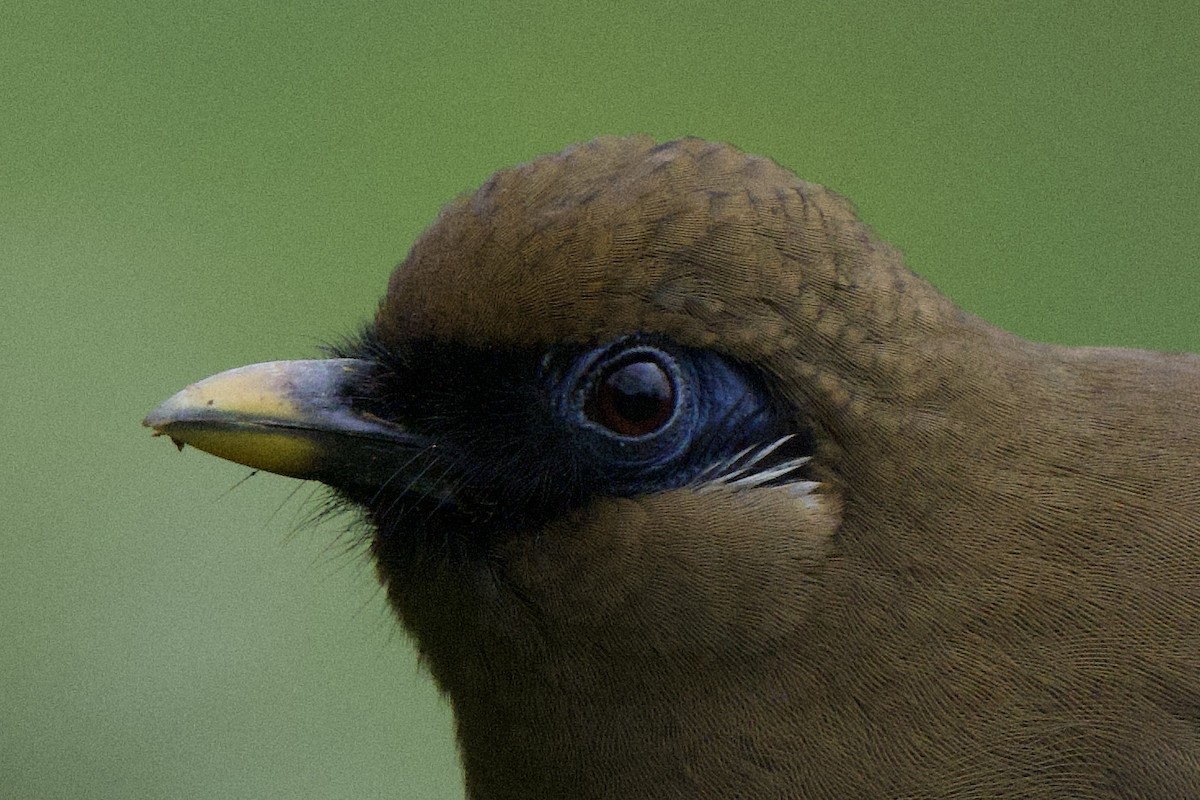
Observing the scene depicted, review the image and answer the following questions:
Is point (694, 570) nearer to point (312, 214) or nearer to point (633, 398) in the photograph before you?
point (633, 398)

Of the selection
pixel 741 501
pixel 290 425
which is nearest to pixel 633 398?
A: pixel 741 501

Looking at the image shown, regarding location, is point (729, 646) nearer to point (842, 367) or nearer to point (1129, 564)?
point (842, 367)

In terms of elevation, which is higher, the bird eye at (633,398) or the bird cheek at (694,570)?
the bird eye at (633,398)

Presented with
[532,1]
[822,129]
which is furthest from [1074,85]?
[532,1]

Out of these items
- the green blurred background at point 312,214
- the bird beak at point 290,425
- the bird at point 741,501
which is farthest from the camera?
the green blurred background at point 312,214

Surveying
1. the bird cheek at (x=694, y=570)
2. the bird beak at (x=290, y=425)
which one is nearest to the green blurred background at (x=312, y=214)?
the bird beak at (x=290, y=425)

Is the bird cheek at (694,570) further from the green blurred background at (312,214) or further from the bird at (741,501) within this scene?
the green blurred background at (312,214)
